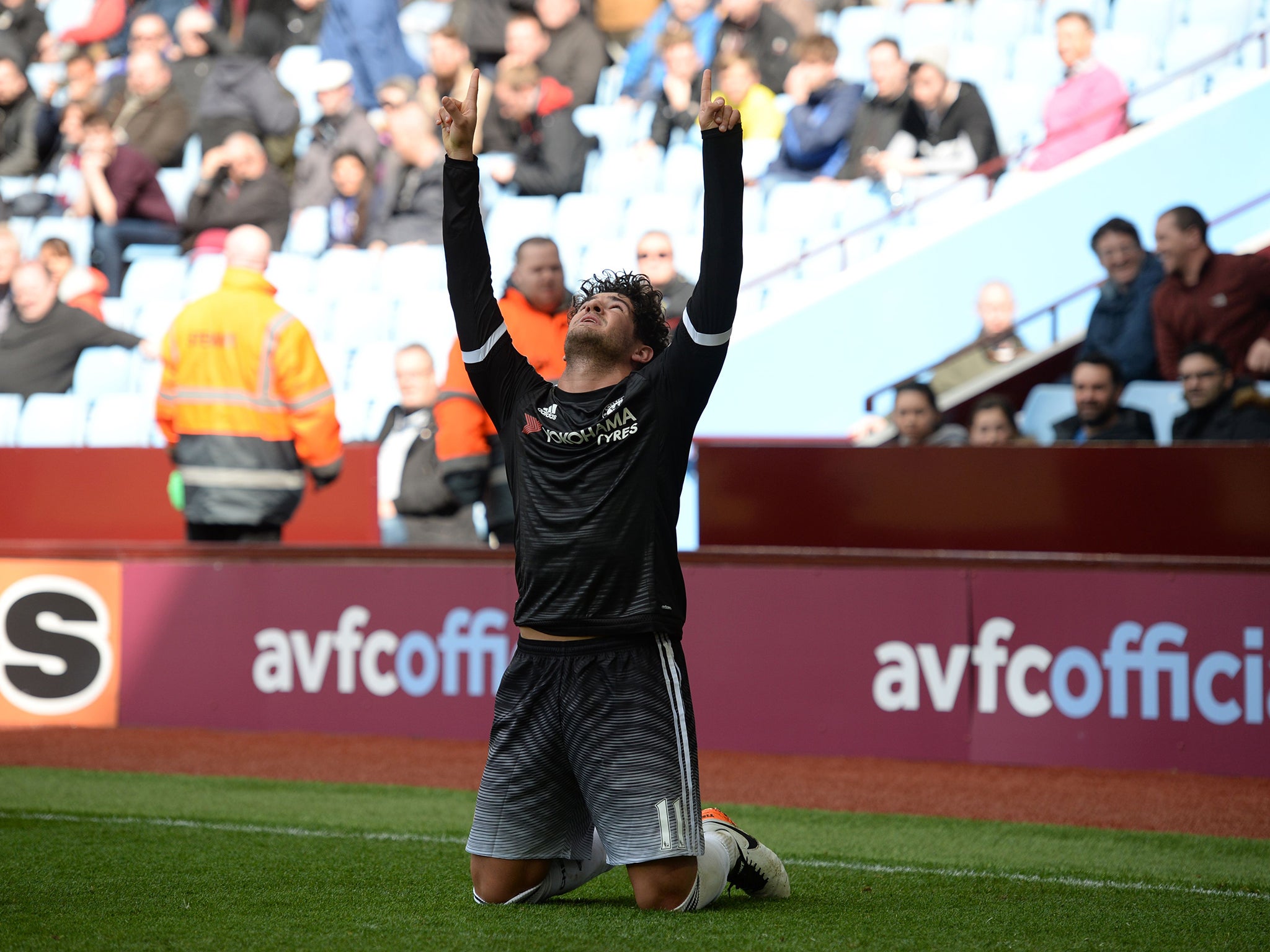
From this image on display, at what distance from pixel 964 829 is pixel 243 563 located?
13.0 feet

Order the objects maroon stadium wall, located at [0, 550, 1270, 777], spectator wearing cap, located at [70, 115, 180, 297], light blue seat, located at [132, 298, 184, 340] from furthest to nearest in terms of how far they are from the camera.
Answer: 1. spectator wearing cap, located at [70, 115, 180, 297]
2. light blue seat, located at [132, 298, 184, 340]
3. maroon stadium wall, located at [0, 550, 1270, 777]

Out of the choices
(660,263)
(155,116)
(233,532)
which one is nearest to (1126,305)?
(660,263)

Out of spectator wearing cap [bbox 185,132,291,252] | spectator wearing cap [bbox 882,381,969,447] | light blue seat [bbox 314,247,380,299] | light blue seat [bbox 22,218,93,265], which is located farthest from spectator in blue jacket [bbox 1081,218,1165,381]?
light blue seat [bbox 22,218,93,265]

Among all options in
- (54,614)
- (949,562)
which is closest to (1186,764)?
(949,562)

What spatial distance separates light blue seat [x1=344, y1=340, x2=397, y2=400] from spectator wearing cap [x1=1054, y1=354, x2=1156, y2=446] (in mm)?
5100

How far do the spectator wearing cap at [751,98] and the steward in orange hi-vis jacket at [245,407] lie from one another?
444 cm

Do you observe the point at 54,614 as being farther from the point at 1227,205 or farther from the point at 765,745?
the point at 1227,205

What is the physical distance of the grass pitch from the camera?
372 centimetres

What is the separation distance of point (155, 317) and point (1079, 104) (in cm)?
708

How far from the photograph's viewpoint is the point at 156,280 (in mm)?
13008

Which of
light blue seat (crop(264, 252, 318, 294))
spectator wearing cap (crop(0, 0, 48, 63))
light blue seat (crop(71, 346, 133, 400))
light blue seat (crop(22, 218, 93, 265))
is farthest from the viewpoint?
spectator wearing cap (crop(0, 0, 48, 63))

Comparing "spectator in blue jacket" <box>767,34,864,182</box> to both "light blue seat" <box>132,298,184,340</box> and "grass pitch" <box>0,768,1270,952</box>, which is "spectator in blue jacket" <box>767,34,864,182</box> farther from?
"grass pitch" <box>0,768,1270,952</box>

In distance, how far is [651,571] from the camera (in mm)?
3945

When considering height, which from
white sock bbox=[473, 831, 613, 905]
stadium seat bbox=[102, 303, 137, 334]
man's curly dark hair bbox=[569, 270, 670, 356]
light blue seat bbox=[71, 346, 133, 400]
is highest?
stadium seat bbox=[102, 303, 137, 334]
